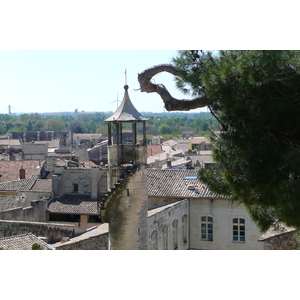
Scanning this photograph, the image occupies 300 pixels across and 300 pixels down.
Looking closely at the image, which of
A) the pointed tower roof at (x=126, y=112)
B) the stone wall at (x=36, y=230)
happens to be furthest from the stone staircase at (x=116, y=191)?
the stone wall at (x=36, y=230)

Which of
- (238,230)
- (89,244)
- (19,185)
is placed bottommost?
(238,230)

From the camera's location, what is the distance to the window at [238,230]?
77.6ft

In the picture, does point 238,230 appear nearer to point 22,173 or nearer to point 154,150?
point 22,173

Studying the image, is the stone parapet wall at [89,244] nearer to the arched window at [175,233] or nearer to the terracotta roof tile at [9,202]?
the arched window at [175,233]

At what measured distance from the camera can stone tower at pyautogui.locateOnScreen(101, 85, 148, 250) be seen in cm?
1371

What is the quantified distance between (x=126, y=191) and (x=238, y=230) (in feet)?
36.9

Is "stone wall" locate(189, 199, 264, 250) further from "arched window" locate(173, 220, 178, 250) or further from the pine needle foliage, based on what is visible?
the pine needle foliage

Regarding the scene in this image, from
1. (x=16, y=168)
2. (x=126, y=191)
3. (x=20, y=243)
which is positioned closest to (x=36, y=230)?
(x=20, y=243)

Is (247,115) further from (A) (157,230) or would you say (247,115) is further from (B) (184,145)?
(B) (184,145)

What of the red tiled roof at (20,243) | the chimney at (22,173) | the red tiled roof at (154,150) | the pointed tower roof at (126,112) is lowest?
the red tiled roof at (20,243)

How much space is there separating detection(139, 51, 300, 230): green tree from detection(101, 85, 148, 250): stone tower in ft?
20.3

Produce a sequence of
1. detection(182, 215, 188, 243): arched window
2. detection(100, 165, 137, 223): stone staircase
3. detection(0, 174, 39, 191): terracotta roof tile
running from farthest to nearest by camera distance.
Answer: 1. detection(0, 174, 39, 191): terracotta roof tile
2. detection(182, 215, 188, 243): arched window
3. detection(100, 165, 137, 223): stone staircase

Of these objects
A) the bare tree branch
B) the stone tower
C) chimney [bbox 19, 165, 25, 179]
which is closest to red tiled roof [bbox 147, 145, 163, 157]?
chimney [bbox 19, 165, 25, 179]

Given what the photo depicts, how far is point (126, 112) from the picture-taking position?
1416 centimetres
